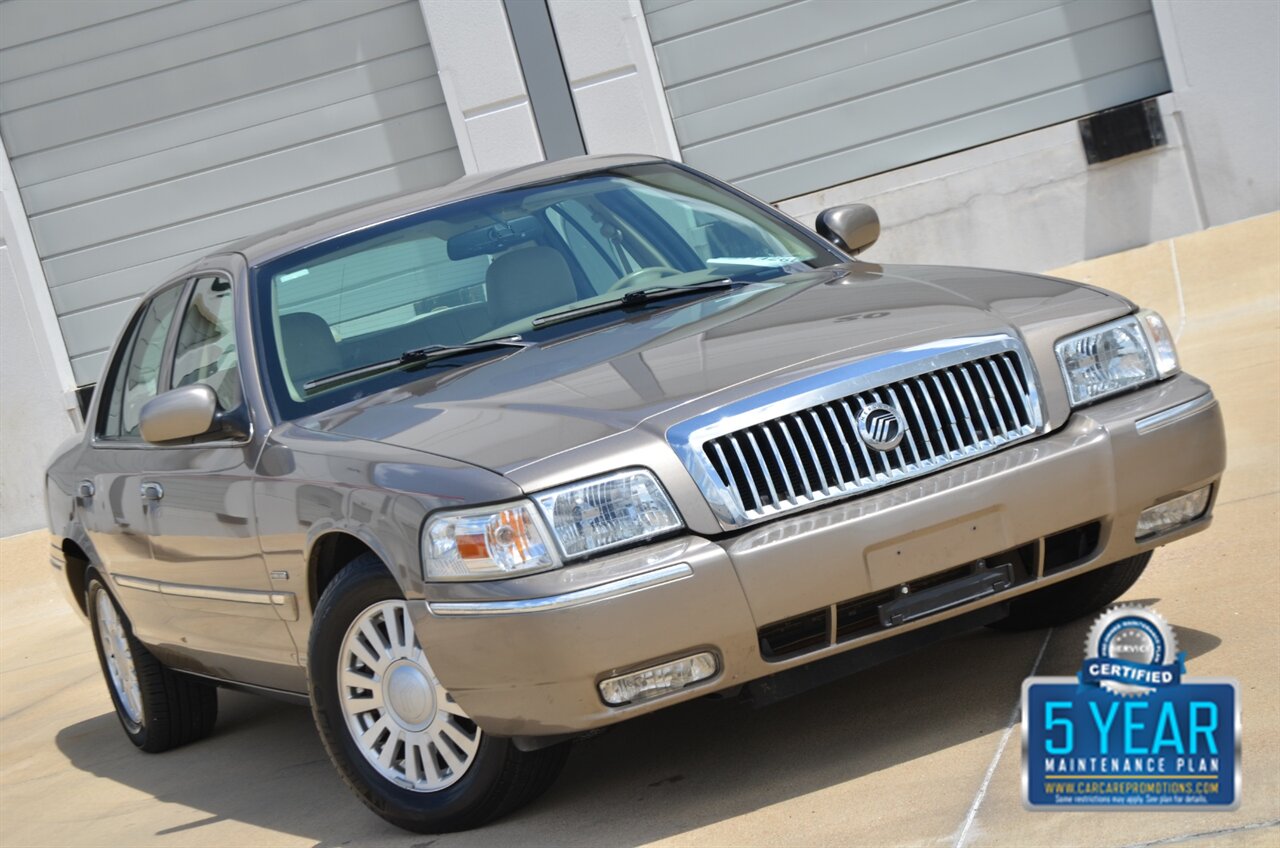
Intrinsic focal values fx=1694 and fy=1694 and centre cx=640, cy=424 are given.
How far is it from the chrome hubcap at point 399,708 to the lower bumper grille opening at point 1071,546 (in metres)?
1.38

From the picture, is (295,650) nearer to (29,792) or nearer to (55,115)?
(29,792)

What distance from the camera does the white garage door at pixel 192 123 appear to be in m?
11.9

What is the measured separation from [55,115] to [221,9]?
4.73 feet

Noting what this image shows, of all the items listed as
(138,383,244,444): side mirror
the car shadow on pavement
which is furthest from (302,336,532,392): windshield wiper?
the car shadow on pavement

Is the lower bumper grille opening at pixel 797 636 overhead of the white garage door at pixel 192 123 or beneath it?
beneath

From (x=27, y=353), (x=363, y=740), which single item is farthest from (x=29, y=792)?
(x=27, y=353)

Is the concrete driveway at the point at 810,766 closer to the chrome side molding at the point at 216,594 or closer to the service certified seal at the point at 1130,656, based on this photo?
the service certified seal at the point at 1130,656

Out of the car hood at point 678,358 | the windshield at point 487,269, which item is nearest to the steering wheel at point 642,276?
the windshield at point 487,269

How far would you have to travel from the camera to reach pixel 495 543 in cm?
354

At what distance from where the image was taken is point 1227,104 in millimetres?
10758

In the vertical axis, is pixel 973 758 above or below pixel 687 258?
below

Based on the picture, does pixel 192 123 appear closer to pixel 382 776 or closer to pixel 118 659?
pixel 118 659

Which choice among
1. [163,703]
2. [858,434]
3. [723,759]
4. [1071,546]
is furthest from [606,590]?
[163,703]

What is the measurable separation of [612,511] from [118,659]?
310cm
